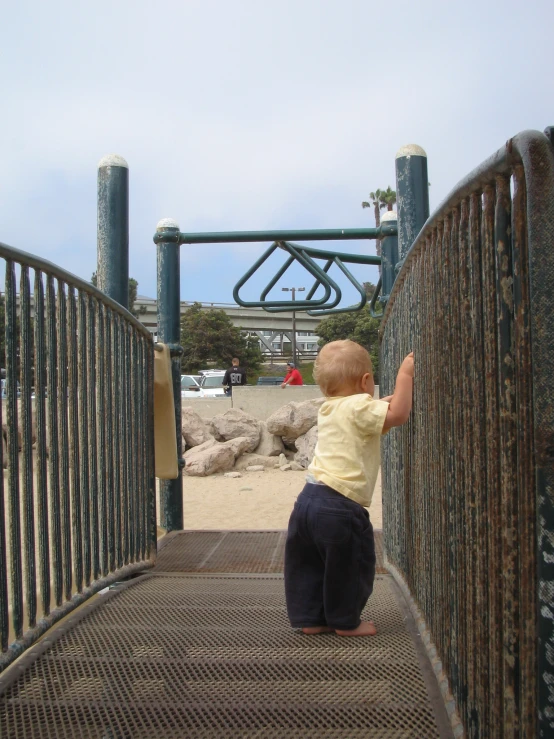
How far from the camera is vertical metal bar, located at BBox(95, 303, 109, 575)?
8.59 ft

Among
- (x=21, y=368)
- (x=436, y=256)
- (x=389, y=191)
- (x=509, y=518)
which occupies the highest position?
(x=389, y=191)

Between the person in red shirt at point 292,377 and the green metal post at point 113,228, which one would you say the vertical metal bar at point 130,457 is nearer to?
the green metal post at point 113,228

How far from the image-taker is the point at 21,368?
1.93 m

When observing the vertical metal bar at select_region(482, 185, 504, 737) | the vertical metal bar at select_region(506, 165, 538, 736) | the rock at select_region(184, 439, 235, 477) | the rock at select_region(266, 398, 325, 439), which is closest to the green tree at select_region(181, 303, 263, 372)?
the rock at select_region(266, 398, 325, 439)

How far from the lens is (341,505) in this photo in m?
2.27

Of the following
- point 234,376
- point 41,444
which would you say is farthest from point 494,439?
point 234,376

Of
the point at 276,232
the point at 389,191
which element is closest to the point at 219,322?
the point at 389,191

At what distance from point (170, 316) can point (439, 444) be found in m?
3.11

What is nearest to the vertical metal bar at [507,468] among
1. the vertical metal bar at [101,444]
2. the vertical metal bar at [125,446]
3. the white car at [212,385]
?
the vertical metal bar at [101,444]

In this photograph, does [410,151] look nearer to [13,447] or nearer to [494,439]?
[13,447]

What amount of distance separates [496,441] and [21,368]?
132 cm

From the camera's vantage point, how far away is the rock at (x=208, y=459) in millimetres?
9969

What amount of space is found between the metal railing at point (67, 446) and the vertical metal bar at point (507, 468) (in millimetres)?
1161

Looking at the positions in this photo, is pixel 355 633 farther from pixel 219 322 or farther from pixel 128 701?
pixel 219 322
